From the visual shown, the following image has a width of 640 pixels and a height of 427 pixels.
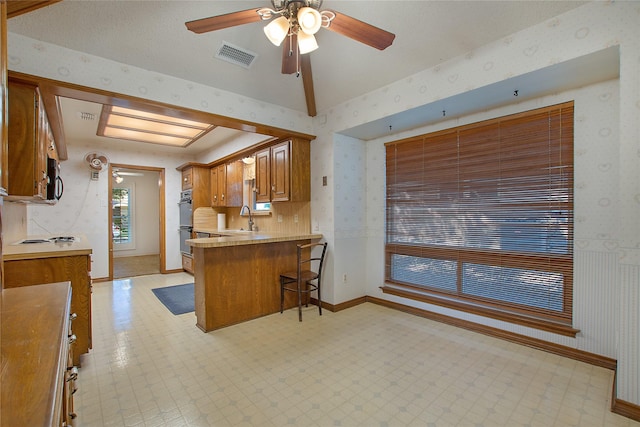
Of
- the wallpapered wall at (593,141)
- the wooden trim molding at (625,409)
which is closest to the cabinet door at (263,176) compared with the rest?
the wallpapered wall at (593,141)

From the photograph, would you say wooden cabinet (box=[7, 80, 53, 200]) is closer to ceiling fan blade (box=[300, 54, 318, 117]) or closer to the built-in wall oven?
ceiling fan blade (box=[300, 54, 318, 117])

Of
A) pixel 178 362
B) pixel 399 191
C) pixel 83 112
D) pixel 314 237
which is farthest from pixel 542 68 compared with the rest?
pixel 83 112

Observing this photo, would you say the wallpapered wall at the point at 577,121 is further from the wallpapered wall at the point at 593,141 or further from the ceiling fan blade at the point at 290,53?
the ceiling fan blade at the point at 290,53

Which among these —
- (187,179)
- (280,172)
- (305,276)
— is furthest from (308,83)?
(187,179)

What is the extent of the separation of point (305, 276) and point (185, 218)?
376cm

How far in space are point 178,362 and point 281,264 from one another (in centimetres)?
163

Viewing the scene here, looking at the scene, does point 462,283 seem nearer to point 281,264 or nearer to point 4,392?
point 281,264

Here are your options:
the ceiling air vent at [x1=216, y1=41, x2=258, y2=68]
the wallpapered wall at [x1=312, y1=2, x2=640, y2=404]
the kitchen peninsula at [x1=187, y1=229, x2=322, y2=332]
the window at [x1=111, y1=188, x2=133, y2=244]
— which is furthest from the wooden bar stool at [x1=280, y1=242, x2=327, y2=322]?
the window at [x1=111, y1=188, x2=133, y2=244]

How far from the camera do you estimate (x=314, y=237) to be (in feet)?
12.6

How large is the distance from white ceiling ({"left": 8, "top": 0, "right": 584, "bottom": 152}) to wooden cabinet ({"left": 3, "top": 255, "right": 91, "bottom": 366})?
5.54 ft

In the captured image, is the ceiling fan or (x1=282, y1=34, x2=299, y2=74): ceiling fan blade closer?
the ceiling fan

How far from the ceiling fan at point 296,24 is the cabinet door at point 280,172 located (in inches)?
76.2

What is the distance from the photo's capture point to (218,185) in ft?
19.1

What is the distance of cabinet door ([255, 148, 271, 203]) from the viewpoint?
4293 millimetres
